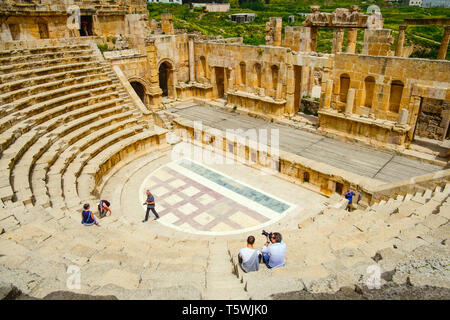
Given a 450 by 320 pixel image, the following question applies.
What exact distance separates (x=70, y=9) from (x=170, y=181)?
A: 11333mm

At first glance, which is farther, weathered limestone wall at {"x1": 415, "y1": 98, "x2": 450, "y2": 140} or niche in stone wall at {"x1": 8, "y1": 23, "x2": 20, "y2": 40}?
niche in stone wall at {"x1": 8, "y1": 23, "x2": 20, "y2": 40}

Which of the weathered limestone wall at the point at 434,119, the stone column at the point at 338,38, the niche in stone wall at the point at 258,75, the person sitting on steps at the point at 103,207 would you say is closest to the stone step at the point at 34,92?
A: the person sitting on steps at the point at 103,207

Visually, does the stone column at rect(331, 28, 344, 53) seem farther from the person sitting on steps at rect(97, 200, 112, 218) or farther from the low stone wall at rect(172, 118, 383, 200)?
the person sitting on steps at rect(97, 200, 112, 218)

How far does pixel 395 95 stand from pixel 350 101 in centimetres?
153

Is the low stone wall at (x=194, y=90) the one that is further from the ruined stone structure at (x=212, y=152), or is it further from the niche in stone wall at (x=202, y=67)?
the niche in stone wall at (x=202, y=67)

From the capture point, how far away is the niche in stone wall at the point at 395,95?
11506 millimetres

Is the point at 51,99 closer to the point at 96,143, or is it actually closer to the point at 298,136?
the point at 96,143

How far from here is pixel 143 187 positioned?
36.7ft

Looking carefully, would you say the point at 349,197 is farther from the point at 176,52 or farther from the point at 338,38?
the point at 176,52

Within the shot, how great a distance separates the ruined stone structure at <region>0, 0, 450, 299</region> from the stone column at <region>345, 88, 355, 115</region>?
0.05m

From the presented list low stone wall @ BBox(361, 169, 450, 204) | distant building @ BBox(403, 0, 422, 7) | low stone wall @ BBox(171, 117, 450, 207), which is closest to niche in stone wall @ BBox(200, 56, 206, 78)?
low stone wall @ BBox(171, 117, 450, 207)

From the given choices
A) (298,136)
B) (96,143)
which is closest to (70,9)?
(96,143)

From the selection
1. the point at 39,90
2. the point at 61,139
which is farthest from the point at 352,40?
the point at 39,90

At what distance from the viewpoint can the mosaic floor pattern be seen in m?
9.33
